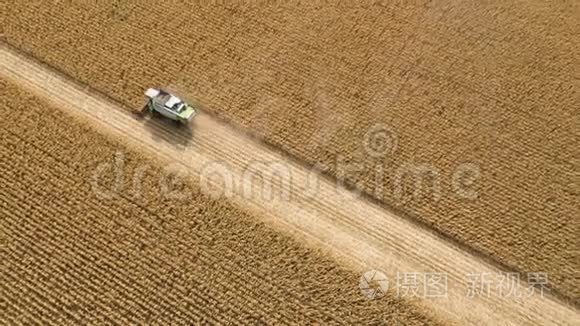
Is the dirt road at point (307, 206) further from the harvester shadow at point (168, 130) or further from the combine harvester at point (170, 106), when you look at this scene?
the combine harvester at point (170, 106)

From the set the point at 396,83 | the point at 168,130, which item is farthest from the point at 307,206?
the point at 396,83

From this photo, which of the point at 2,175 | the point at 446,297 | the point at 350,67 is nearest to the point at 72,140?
the point at 2,175

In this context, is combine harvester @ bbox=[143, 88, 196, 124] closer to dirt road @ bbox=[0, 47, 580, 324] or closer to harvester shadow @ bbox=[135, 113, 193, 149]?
harvester shadow @ bbox=[135, 113, 193, 149]

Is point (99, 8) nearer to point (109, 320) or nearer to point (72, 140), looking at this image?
point (72, 140)

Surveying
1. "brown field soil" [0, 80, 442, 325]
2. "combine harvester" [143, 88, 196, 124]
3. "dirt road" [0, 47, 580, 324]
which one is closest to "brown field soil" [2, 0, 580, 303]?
"dirt road" [0, 47, 580, 324]

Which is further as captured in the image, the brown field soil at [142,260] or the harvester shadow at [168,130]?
the harvester shadow at [168,130]

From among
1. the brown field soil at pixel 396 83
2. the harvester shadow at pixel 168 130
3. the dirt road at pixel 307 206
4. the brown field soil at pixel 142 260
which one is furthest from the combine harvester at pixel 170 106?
the brown field soil at pixel 142 260
